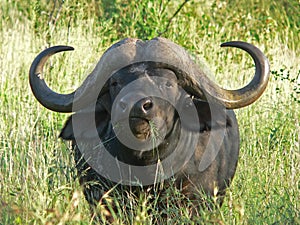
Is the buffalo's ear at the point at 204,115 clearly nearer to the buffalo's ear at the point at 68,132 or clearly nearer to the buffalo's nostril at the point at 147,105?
the buffalo's nostril at the point at 147,105

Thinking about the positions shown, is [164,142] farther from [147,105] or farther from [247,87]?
[247,87]

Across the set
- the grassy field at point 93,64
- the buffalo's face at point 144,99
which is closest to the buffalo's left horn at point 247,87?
the buffalo's face at point 144,99

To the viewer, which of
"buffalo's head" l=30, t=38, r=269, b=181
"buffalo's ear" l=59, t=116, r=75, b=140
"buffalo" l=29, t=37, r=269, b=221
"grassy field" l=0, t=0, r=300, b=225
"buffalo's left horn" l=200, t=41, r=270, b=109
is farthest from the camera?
"buffalo's ear" l=59, t=116, r=75, b=140

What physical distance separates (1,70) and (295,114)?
2.70 meters

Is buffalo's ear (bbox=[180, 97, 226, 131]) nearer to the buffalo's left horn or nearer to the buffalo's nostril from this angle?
the buffalo's left horn

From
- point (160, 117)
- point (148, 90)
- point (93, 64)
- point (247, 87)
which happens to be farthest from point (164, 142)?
point (93, 64)

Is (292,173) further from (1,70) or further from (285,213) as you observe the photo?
(1,70)

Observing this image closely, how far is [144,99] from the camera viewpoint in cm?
413

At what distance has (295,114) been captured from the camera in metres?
6.05

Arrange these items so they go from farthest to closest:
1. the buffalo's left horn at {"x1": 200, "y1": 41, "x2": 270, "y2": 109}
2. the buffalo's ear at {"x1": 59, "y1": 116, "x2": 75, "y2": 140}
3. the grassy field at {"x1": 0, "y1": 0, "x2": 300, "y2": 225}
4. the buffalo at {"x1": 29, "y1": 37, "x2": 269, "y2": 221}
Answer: the buffalo's ear at {"x1": 59, "y1": 116, "x2": 75, "y2": 140}, the buffalo's left horn at {"x1": 200, "y1": 41, "x2": 270, "y2": 109}, the buffalo at {"x1": 29, "y1": 37, "x2": 269, "y2": 221}, the grassy field at {"x1": 0, "y1": 0, "x2": 300, "y2": 225}

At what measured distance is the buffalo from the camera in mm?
4449

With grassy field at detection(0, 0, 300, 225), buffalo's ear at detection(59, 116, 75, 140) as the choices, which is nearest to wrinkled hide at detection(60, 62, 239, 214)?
buffalo's ear at detection(59, 116, 75, 140)

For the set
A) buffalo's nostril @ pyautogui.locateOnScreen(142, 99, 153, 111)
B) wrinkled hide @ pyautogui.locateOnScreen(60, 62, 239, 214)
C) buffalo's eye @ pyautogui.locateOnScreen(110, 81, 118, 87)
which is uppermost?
buffalo's eye @ pyautogui.locateOnScreen(110, 81, 118, 87)

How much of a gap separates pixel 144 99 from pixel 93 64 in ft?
4.82
